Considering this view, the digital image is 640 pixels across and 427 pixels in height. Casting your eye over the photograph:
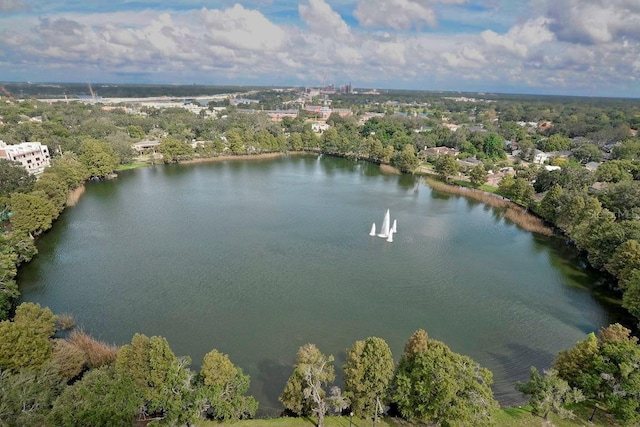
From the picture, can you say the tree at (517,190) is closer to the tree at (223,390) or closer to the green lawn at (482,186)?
the green lawn at (482,186)

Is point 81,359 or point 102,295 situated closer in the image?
point 81,359

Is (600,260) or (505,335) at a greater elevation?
(600,260)

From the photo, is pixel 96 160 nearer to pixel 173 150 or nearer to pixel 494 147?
pixel 173 150

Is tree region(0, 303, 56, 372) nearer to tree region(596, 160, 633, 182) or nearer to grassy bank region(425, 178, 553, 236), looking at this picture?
grassy bank region(425, 178, 553, 236)

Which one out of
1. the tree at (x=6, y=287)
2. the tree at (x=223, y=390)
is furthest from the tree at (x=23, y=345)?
the tree at (x=223, y=390)

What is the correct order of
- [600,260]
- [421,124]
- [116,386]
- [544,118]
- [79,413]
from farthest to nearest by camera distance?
[544,118], [421,124], [600,260], [116,386], [79,413]

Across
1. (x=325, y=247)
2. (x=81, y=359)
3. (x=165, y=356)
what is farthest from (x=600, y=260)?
(x=81, y=359)

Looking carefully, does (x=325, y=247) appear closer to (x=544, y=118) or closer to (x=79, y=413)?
(x=79, y=413)

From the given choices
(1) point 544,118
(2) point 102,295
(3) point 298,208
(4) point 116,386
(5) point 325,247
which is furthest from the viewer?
(1) point 544,118
